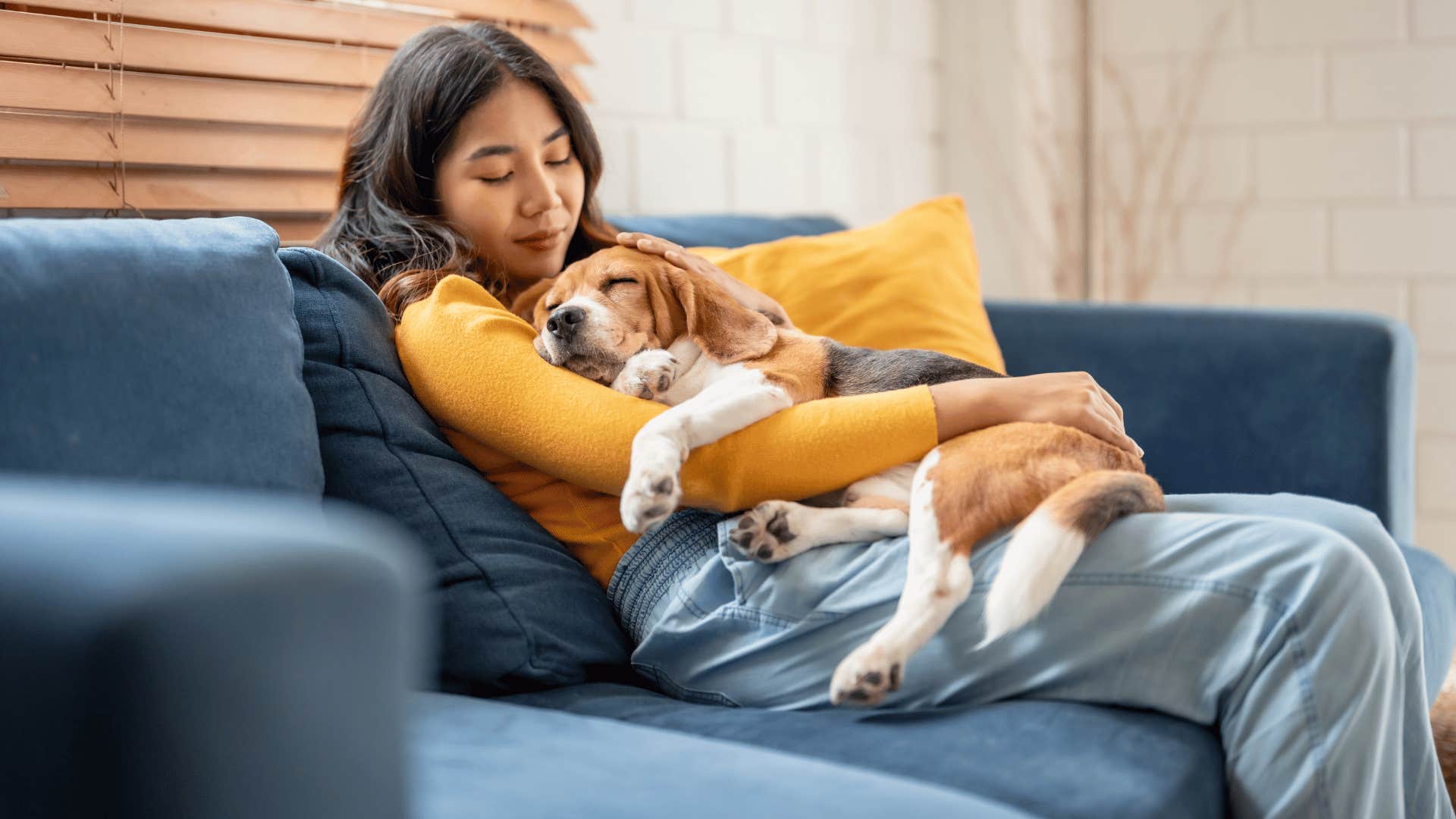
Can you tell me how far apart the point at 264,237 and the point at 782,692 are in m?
0.72

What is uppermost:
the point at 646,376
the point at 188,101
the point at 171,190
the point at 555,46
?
the point at 555,46

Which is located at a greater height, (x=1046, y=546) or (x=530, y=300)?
(x=530, y=300)

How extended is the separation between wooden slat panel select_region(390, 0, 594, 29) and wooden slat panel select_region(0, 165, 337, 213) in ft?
1.33

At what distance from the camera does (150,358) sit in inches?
45.3

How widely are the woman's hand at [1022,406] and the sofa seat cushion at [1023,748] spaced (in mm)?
324

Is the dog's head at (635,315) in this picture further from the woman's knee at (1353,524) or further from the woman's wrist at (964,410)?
the woman's knee at (1353,524)

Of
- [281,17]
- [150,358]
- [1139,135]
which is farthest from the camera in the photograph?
[1139,135]

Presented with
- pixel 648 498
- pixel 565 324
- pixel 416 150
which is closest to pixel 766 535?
pixel 648 498

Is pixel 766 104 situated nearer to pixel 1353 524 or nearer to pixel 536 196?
pixel 536 196

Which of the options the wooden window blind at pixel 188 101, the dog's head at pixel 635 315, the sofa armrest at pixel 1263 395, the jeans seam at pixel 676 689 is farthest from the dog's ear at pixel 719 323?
the sofa armrest at pixel 1263 395

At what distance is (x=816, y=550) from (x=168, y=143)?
1.10 metres

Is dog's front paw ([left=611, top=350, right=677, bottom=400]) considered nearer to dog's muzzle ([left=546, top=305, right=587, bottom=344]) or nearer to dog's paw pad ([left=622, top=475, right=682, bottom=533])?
dog's muzzle ([left=546, top=305, right=587, bottom=344])

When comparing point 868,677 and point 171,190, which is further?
point 171,190

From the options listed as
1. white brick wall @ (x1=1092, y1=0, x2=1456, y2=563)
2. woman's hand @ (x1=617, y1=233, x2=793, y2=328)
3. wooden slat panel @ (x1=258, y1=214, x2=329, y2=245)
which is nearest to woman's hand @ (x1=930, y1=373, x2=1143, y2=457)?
woman's hand @ (x1=617, y1=233, x2=793, y2=328)
